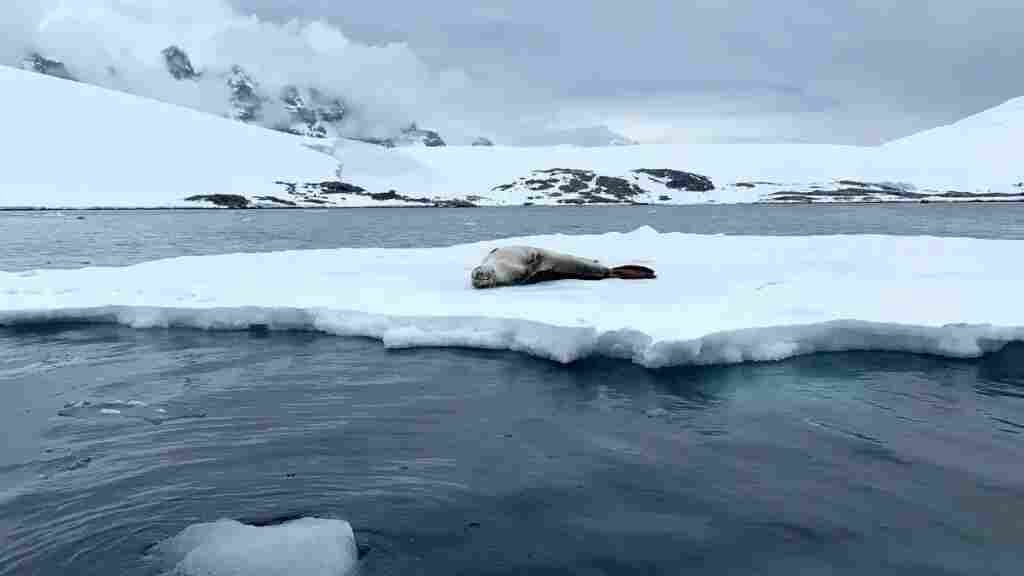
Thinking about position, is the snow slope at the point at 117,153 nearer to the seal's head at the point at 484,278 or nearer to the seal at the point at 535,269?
the seal at the point at 535,269

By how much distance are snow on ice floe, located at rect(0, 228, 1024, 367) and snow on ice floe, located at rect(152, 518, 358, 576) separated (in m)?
4.93

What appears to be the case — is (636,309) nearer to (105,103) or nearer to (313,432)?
(313,432)

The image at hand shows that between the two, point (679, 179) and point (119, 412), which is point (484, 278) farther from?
point (679, 179)

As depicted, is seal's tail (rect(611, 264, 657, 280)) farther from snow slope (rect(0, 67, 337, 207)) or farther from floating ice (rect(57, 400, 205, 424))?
snow slope (rect(0, 67, 337, 207))

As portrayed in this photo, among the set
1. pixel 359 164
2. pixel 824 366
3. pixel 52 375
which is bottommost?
pixel 52 375

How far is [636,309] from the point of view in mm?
10328

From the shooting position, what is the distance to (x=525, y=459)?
6234mm

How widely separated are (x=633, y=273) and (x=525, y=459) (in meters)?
8.14

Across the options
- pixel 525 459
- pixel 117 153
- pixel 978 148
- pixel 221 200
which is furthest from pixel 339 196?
pixel 978 148

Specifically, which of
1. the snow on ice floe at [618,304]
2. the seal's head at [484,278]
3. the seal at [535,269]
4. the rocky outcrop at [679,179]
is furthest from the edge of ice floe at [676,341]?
the rocky outcrop at [679,179]

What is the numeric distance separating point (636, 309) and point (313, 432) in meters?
5.06

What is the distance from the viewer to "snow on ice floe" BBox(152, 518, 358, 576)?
14.5 feet

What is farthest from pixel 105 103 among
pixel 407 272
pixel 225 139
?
pixel 407 272

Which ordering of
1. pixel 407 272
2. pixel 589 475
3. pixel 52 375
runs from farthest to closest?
pixel 407 272 → pixel 52 375 → pixel 589 475
